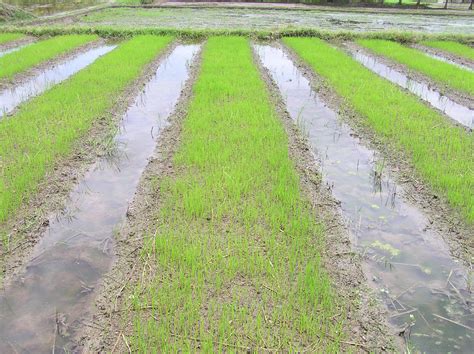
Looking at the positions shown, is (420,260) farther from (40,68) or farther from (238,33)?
(238,33)

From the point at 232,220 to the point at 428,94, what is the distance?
18.1ft

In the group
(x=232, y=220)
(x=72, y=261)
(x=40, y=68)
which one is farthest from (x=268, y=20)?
(x=72, y=261)

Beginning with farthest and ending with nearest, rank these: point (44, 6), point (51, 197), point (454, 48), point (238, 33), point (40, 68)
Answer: point (44, 6) → point (238, 33) → point (454, 48) → point (40, 68) → point (51, 197)

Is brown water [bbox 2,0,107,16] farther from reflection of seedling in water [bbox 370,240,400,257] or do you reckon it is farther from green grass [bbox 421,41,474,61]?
reflection of seedling in water [bbox 370,240,400,257]

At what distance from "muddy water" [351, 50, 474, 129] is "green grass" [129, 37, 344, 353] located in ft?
10.1

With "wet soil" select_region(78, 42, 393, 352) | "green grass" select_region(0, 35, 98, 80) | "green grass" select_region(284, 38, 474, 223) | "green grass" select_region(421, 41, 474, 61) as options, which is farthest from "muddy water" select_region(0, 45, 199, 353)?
"green grass" select_region(421, 41, 474, 61)

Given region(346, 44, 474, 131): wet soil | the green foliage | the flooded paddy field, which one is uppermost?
the flooded paddy field

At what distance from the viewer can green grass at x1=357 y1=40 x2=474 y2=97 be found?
7664 mm

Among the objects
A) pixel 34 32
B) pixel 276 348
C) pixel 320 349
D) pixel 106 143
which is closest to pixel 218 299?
pixel 276 348

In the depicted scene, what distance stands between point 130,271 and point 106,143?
8.31 ft

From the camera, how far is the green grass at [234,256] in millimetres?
2402

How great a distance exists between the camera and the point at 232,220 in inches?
139

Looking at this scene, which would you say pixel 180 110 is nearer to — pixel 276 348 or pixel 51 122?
pixel 51 122

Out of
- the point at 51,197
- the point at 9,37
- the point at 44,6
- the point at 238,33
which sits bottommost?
the point at 51,197
